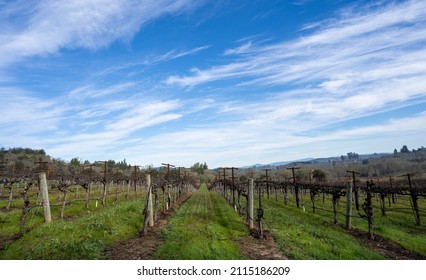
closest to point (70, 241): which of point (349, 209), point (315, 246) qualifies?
point (315, 246)

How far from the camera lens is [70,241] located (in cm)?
1324

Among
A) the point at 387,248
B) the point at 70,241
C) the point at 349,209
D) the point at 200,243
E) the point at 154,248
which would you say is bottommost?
the point at 387,248

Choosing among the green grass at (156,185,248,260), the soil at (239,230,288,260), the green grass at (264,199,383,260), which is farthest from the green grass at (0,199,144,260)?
the green grass at (264,199,383,260)

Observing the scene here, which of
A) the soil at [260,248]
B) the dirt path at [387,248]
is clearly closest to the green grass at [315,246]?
the soil at [260,248]

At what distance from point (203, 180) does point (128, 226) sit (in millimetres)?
173242

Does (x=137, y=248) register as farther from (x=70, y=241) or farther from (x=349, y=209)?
(x=349, y=209)

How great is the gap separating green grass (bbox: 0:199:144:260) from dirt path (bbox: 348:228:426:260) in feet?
45.5

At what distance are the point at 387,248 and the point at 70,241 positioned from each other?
16527 millimetres

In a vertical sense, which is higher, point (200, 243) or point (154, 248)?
point (200, 243)

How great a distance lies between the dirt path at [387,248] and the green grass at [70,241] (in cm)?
1386

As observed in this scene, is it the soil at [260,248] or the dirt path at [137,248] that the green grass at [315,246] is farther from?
the dirt path at [137,248]

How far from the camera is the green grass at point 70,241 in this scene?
1242 cm

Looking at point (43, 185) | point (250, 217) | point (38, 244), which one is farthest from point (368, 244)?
point (43, 185)

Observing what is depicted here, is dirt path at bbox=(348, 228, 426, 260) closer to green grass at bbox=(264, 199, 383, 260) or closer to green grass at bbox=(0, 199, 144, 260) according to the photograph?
green grass at bbox=(264, 199, 383, 260)
